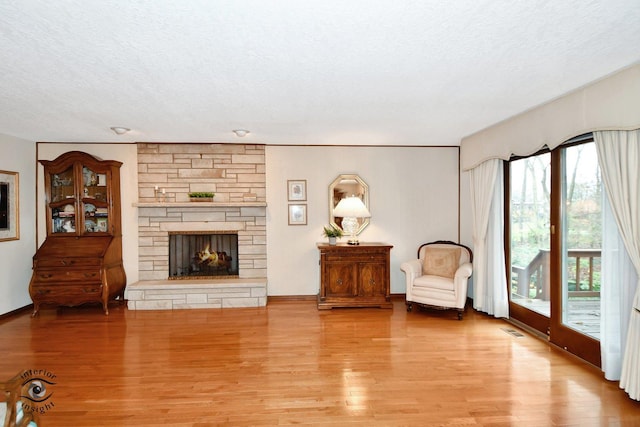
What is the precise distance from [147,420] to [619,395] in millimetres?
3495

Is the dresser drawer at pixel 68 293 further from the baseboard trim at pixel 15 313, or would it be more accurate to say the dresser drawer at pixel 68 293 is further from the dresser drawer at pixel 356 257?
the dresser drawer at pixel 356 257

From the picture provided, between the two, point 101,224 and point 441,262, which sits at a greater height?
point 101,224

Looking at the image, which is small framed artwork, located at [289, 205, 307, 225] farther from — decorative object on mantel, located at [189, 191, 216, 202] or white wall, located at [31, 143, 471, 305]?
decorative object on mantel, located at [189, 191, 216, 202]

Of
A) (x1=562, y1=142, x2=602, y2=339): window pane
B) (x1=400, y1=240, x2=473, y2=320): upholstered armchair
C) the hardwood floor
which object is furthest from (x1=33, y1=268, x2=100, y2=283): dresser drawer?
(x1=562, y1=142, x2=602, y2=339): window pane

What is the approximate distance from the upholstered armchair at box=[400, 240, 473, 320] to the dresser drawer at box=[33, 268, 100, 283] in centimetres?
427

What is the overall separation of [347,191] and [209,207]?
2.17 meters

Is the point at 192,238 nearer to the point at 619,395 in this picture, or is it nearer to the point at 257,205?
the point at 257,205

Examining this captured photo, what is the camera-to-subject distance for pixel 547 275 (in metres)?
3.84

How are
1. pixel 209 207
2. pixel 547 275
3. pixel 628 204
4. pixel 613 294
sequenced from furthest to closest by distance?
pixel 209 207 → pixel 547 275 → pixel 613 294 → pixel 628 204

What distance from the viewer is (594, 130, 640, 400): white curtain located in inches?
101

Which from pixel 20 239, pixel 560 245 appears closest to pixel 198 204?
pixel 20 239

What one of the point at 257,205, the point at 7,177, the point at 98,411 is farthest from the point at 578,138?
the point at 7,177

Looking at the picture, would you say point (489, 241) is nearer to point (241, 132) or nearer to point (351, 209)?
point (351, 209)

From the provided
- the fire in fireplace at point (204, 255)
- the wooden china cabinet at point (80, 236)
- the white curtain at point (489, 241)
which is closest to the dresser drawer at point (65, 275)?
the wooden china cabinet at point (80, 236)
